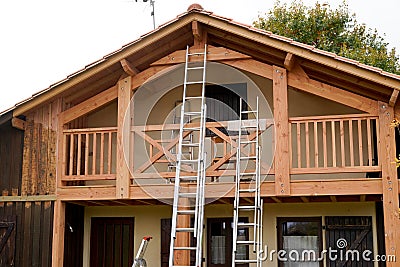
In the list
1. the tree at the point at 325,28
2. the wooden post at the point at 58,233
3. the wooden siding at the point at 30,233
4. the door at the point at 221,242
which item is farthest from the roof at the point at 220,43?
the tree at the point at 325,28

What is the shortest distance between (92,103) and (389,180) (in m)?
5.08

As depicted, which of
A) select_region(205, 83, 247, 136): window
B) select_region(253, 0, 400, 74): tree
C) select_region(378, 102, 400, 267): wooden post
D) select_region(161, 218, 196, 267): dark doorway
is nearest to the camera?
select_region(378, 102, 400, 267): wooden post

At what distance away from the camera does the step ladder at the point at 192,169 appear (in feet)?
25.8

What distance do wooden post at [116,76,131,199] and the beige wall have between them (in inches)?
75.0

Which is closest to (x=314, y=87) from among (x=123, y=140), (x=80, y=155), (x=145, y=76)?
(x=145, y=76)

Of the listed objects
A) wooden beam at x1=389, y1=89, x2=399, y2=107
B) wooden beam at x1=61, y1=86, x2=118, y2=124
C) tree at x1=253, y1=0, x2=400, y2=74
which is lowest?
wooden beam at x1=389, y1=89, x2=399, y2=107

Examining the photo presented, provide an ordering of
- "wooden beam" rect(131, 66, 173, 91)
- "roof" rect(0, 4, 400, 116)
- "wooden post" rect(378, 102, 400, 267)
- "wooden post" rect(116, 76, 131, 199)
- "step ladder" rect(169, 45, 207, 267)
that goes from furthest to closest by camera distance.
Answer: "wooden beam" rect(131, 66, 173, 91)
"wooden post" rect(116, 76, 131, 199)
"roof" rect(0, 4, 400, 116)
"wooden post" rect(378, 102, 400, 267)
"step ladder" rect(169, 45, 207, 267)

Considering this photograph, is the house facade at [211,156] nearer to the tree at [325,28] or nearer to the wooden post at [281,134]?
the wooden post at [281,134]

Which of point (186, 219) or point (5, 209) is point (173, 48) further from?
point (5, 209)

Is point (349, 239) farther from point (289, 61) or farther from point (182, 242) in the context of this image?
point (289, 61)

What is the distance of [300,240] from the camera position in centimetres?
1066

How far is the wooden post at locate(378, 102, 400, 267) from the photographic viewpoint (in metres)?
8.34

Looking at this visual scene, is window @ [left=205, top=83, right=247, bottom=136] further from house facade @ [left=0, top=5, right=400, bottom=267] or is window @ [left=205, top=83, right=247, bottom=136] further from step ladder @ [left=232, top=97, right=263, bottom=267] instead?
step ladder @ [left=232, top=97, right=263, bottom=267]

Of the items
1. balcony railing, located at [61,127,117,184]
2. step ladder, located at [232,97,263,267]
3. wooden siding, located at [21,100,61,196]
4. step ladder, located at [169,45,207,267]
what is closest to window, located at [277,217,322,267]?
step ladder, located at [232,97,263,267]
